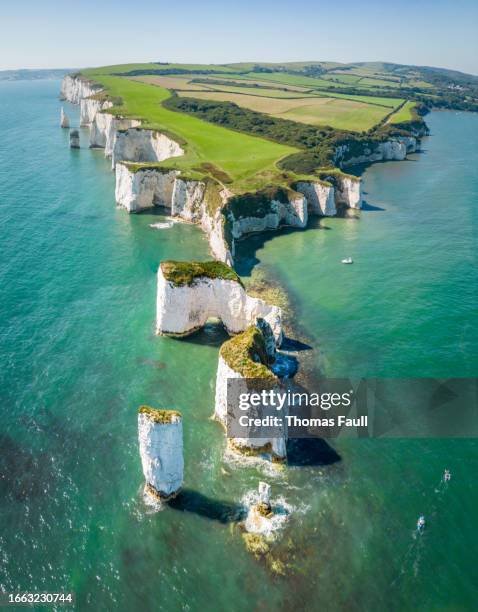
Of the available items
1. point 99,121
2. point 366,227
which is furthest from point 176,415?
point 99,121

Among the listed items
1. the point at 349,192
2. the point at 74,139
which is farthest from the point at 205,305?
the point at 74,139

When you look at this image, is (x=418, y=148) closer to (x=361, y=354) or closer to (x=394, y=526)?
(x=361, y=354)

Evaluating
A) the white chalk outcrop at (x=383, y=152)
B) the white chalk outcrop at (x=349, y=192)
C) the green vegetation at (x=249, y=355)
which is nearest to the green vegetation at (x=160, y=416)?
the green vegetation at (x=249, y=355)

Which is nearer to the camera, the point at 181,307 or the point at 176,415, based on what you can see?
the point at 176,415

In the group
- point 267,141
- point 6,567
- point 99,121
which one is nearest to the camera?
point 6,567

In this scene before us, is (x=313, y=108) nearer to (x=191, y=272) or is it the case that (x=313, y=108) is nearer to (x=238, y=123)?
(x=238, y=123)

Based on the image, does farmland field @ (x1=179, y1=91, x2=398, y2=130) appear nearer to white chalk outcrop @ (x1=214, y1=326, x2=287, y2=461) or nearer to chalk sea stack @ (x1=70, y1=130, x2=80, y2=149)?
chalk sea stack @ (x1=70, y1=130, x2=80, y2=149)
